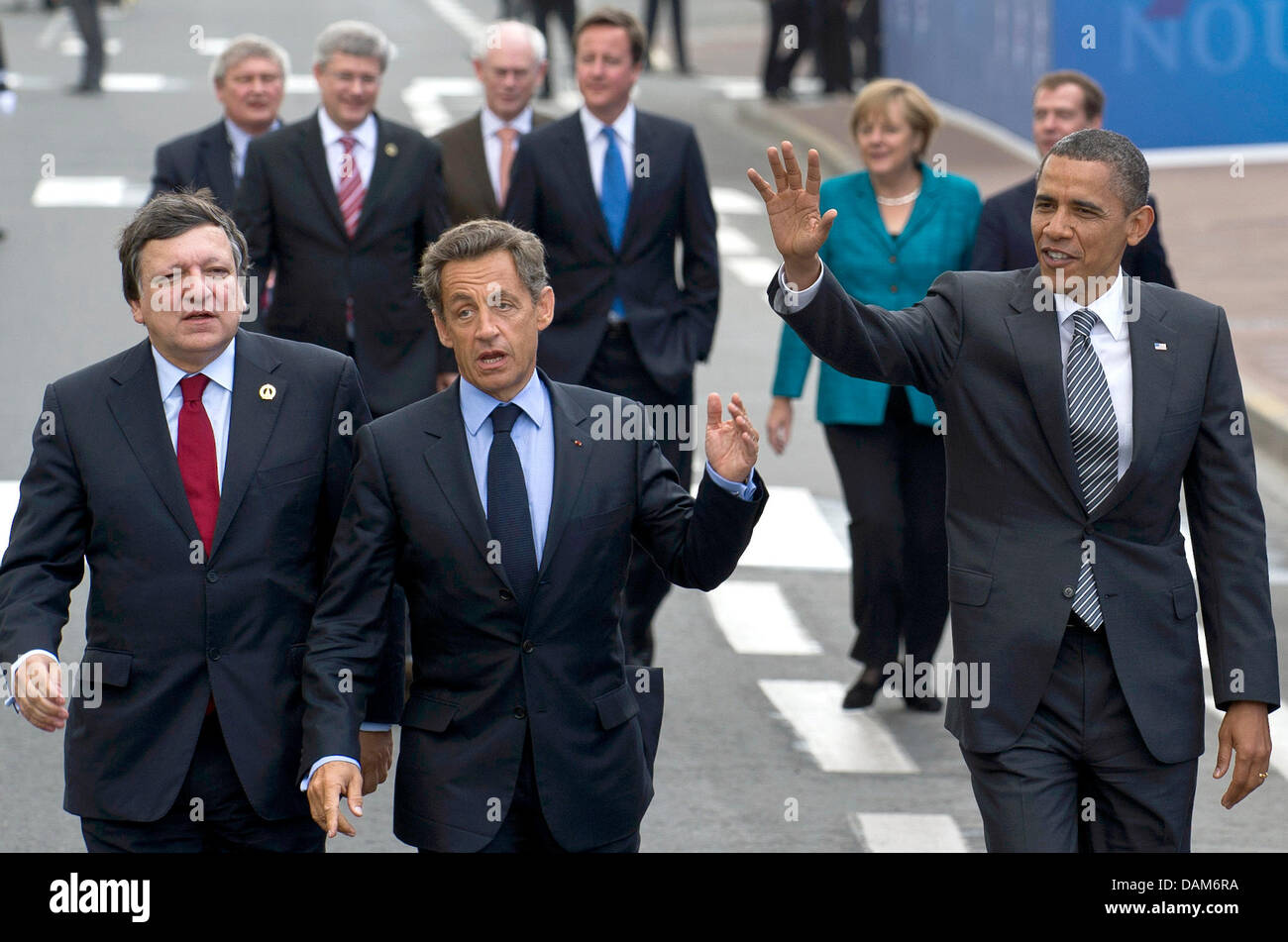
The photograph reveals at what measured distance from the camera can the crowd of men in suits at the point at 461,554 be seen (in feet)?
15.3

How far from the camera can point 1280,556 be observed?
10.8 m

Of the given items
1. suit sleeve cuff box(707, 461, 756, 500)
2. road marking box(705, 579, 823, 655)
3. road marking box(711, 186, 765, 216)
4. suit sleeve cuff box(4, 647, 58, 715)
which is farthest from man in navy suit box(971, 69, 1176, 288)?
road marking box(711, 186, 765, 216)

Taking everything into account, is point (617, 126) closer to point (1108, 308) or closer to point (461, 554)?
point (1108, 308)

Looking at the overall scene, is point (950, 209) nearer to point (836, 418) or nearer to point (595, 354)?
point (836, 418)

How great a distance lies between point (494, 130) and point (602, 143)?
2.78 feet

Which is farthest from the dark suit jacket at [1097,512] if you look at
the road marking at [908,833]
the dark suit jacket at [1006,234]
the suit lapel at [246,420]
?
the dark suit jacket at [1006,234]

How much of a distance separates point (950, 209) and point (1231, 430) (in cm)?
345

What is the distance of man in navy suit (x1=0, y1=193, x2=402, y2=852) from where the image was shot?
4.71 metres

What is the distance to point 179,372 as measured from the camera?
4848 mm

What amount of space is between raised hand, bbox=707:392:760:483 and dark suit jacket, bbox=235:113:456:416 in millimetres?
4010

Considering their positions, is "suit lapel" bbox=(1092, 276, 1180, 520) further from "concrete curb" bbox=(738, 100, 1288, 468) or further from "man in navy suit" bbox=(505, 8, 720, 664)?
"concrete curb" bbox=(738, 100, 1288, 468)

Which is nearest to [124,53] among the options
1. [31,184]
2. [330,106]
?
[31,184]
